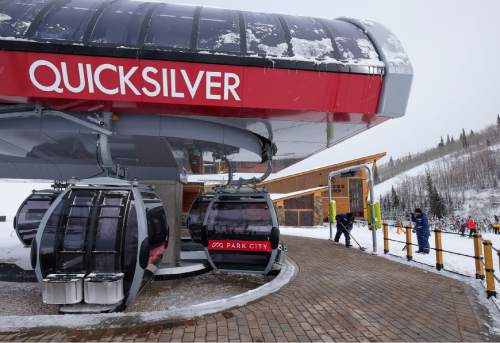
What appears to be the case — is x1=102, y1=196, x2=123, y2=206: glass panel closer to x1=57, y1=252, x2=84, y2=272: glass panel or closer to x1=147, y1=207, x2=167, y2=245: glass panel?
x1=147, y1=207, x2=167, y2=245: glass panel

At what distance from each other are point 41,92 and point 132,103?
1.88 metres

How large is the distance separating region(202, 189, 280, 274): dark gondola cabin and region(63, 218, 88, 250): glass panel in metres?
2.84

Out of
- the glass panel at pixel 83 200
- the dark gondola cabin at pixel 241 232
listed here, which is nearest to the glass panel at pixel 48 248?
the glass panel at pixel 83 200

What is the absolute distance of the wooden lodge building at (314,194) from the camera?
28.1m

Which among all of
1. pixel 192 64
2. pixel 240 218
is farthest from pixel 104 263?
pixel 192 64

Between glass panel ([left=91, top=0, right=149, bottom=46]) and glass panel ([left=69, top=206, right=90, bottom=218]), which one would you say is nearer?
glass panel ([left=69, top=206, right=90, bottom=218])

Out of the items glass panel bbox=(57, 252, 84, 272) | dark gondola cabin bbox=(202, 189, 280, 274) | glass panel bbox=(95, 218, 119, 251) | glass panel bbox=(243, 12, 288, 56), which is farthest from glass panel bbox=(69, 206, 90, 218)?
glass panel bbox=(243, 12, 288, 56)

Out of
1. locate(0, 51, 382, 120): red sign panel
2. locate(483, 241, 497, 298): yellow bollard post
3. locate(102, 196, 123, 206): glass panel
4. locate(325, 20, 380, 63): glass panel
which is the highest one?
A: locate(325, 20, 380, 63): glass panel

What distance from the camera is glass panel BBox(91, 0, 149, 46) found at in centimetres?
659

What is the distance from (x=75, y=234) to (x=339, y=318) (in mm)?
4652

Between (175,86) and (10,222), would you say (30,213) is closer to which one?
(175,86)

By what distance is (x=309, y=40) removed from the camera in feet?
24.2

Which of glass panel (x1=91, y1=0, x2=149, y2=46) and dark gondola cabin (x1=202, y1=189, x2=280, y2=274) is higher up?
glass panel (x1=91, y1=0, x2=149, y2=46)

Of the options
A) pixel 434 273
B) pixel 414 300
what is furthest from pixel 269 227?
pixel 434 273
